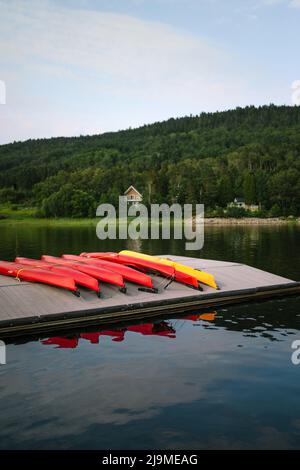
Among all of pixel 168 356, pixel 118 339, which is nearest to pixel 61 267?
pixel 118 339

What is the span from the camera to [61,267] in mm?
21156

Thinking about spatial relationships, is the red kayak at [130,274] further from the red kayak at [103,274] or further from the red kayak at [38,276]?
the red kayak at [38,276]

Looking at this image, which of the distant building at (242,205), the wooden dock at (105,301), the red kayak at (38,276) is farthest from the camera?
the distant building at (242,205)

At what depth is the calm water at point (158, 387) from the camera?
9.85 metres

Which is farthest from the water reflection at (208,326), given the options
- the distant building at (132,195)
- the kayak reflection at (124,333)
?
the distant building at (132,195)

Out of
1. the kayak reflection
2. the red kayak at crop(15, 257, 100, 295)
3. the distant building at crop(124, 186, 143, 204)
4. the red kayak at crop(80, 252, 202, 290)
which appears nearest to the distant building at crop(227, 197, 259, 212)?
the distant building at crop(124, 186, 143, 204)

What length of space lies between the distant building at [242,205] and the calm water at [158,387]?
107m

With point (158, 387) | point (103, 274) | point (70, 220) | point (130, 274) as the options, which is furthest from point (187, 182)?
point (158, 387)

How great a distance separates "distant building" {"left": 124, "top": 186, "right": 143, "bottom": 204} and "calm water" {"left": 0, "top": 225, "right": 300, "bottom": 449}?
125732 millimetres

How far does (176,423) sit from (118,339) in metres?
6.45

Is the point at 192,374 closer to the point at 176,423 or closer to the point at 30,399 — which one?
the point at 176,423

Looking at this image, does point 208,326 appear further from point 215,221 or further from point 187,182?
point 187,182

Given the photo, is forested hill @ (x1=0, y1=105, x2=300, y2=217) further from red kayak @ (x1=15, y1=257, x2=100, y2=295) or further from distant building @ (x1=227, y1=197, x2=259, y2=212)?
red kayak @ (x1=15, y1=257, x2=100, y2=295)

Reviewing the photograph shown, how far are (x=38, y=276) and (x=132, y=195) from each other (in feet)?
422
